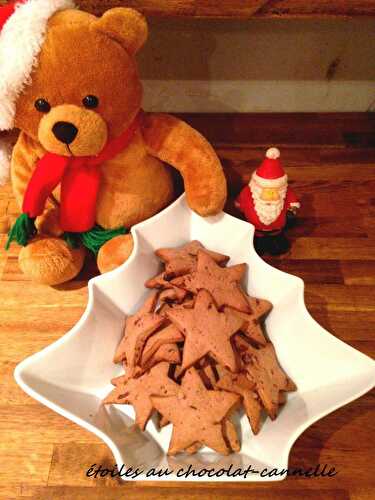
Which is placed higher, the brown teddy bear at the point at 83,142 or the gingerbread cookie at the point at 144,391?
the brown teddy bear at the point at 83,142

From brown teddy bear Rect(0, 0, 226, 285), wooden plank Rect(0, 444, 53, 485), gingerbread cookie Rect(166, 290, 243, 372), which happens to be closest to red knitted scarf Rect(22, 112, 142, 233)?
brown teddy bear Rect(0, 0, 226, 285)

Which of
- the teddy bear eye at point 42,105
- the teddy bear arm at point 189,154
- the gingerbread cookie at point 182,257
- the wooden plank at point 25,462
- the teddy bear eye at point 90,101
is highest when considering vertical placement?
the teddy bear eye at point 90,101

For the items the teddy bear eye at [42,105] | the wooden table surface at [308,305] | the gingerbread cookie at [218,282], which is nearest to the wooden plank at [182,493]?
the wooden table surface at [308,305]

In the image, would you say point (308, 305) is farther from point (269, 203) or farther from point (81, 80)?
point (81, 80)

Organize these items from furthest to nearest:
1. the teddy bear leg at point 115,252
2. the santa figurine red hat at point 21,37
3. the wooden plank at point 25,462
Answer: the teddy bear leg at point 115,252, the wooden plank at point 25,462, the santa figurine red hat at point 21,37

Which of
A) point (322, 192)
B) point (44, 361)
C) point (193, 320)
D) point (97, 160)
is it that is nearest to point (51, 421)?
point (44, 361)

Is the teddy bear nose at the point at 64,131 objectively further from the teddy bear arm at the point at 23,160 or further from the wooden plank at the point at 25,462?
the wooden plank at the point at 25,462

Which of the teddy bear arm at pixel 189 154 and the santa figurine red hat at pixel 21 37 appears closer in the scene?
the santa figurine red hat at pixel 21 37

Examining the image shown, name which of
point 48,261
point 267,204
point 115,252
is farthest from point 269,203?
point 48,261

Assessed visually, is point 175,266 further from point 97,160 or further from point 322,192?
point 322,192
